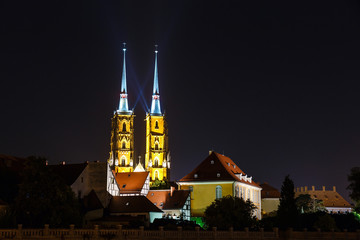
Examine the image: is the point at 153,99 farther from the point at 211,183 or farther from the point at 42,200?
the point at 42,200

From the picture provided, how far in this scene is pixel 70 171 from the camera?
79.1 m

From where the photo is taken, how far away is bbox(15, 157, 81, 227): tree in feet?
168

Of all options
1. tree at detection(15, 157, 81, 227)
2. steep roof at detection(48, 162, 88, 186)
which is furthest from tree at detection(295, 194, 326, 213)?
tree at detection(15, 157, 81, 227)

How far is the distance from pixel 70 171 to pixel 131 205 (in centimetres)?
1012

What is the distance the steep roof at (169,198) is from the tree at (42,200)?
33.4 m

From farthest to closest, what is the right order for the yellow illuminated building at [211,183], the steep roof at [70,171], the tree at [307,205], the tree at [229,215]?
the tree at [307,205] → the yellow illuminated building at [211,183] → the steep roof at [70,171] → the tree at [229,215]

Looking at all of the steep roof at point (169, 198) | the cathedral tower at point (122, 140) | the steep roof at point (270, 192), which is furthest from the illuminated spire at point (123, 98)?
the steep roof at point (169, 198)

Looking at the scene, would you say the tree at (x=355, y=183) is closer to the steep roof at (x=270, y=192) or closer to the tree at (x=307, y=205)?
the tree at (x=307, y=205)

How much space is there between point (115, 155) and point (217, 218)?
93.8 m

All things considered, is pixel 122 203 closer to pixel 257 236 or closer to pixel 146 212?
pixel 146 212

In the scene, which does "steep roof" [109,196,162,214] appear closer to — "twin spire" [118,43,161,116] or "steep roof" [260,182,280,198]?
"steep roof" [260,182,280,198]

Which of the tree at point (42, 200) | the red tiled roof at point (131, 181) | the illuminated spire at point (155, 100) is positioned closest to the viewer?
the tree at point (42, 200)

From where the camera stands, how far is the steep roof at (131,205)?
77062mm

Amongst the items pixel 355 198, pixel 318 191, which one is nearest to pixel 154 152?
pixel 318 191
